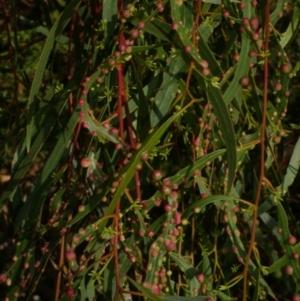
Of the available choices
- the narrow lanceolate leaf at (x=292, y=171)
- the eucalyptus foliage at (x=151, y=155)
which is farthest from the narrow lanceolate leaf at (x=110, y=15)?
the narrow lanceolate leaf at (x=292, y=171)

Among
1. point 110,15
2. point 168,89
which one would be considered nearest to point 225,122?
point 168,89

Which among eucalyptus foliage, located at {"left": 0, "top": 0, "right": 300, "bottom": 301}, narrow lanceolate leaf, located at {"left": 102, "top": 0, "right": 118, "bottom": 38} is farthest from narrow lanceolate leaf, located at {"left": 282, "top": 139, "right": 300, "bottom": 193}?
narrow lanceolate leaf, located at {"left": 102, "top": 0, "right": 118, "bottom": 38}

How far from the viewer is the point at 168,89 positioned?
95 centimetres

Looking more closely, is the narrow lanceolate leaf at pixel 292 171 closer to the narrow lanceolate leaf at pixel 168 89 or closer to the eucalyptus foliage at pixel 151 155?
the eucalyptus foliage at pixel 151 155

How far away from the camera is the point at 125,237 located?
971 mm

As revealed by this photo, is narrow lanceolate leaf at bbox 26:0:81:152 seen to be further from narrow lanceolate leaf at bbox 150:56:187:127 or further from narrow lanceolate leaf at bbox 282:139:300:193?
narrow lanceolate leaf at bbox 282:139:300:193

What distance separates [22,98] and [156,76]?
40.6 inches

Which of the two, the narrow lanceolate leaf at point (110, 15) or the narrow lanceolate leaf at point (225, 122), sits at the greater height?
the narrow lanceolate leaf at point (110, 15)

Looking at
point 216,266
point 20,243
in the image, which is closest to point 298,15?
point 216,266

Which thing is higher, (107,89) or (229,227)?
(107,89)

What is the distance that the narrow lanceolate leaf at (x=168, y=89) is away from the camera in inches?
37.1

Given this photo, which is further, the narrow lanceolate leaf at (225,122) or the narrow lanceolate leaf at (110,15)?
the narrow lanceolate leaf at (110,15)

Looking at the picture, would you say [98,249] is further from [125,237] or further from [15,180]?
[15,180]

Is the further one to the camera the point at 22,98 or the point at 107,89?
the point at 22,98
